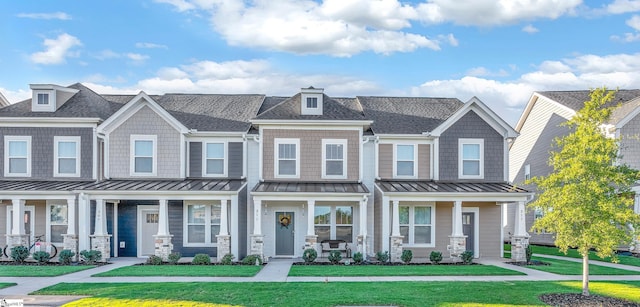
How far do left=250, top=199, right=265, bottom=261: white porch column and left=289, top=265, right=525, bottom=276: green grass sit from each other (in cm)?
217

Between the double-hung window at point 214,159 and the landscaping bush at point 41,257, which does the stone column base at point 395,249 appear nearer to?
the double-hung window at point 214,159

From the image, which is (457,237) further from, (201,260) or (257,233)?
(201,260)

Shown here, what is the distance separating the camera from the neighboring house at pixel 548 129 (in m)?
25.7

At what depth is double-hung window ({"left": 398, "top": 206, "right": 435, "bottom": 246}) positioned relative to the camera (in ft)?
76.3

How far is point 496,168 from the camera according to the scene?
2398cm

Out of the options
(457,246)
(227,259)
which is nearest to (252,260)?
(227,259)

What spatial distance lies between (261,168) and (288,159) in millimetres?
1219

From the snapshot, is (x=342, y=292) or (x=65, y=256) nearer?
(x=342, y=292)

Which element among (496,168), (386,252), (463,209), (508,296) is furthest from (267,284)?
(496,168)

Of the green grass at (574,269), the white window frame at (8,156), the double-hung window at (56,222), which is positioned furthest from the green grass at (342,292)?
the white window frame at (8,156)

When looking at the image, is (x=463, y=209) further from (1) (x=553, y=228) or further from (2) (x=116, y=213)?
(2) (x=116, y=213)

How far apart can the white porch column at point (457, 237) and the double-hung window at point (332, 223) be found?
4271 millimetres

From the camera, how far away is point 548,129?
30.4m

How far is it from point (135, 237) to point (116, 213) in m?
1.32
